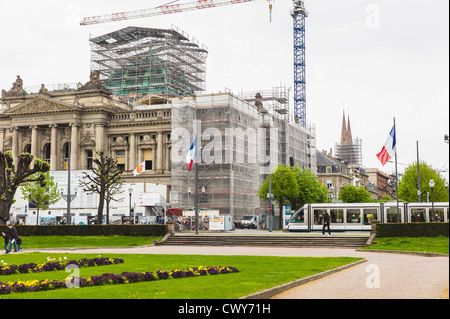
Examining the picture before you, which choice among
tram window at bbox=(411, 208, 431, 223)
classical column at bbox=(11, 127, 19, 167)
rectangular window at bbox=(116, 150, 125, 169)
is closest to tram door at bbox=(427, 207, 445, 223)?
tram window at bbox=(411, 208, 431, 223)

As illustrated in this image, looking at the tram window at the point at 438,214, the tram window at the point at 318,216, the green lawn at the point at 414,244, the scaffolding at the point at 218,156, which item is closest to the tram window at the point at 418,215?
the tram window at the point at 438,214

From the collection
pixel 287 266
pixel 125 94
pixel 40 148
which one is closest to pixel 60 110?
pixel 40 148

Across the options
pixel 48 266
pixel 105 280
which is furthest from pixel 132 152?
pixel 105 280

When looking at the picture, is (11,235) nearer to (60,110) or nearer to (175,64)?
(60,110)

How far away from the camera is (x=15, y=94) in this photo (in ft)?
357

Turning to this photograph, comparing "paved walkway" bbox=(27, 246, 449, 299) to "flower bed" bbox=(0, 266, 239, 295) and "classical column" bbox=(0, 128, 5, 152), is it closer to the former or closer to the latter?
"flower bed" bbox=(0, 266, 239, 295)

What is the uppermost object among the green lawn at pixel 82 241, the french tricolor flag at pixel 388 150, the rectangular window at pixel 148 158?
the rectangular window at pixel 148 158

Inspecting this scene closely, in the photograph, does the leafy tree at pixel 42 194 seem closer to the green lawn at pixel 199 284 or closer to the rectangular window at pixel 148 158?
the rectangular window at pixel 148 158

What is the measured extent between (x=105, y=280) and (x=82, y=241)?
3246 cm

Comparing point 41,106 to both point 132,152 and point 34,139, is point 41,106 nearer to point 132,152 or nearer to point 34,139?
point 34,139

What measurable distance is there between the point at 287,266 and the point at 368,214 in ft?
122

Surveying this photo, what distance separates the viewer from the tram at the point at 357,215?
5694 cm

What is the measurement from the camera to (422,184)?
87.7m

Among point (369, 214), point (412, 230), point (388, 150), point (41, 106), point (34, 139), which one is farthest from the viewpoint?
point (34, 139)
